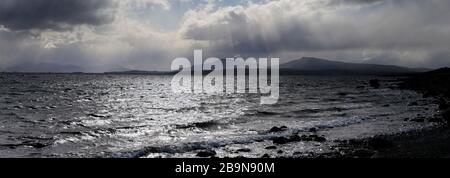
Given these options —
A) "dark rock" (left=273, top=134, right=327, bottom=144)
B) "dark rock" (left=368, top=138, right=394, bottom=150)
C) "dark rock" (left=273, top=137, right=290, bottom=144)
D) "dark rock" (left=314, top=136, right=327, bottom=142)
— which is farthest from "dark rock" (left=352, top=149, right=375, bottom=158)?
"dark rock" (left=273, top=137, right=290, bottom=144)

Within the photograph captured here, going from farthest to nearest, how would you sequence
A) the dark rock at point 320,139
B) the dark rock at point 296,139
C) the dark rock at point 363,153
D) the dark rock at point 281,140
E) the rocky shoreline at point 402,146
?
the dark rock at point 320,139
the dark rock at point 296,139
the dark rock at point 281,140
the dark rock at point 363,153
the rocky shoreline at point 402,146

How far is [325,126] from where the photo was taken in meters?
30.0

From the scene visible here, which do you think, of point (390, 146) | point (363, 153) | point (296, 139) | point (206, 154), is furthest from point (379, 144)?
point (206, 154)

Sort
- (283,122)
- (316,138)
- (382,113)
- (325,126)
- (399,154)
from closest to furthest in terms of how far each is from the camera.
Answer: (399,154) → (316,138) → (325,126) → (283,122) → (382,113)

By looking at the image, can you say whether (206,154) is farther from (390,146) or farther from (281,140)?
(390,146)

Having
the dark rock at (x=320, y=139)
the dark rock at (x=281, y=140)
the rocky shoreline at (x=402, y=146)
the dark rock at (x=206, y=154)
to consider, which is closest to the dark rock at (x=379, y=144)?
the rocky shoreline at (x=402, y=146)

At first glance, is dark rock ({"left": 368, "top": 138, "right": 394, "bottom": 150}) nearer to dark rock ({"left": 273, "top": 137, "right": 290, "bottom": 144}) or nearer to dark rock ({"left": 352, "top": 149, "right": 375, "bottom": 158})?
dark rock ({"left": 352, "top": 149, "right": 375, "bottom": 158})

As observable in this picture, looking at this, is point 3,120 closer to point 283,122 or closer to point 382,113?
point 283,122

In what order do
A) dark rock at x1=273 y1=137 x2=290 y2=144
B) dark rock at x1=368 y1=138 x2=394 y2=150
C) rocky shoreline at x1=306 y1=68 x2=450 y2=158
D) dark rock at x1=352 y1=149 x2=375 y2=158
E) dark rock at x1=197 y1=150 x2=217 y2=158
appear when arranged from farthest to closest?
dark rock at x1=273 y1=137 x2=290 y2=144 < dark rock at x1=368 y1=138 x2=394 y2=150 < dark rock at x1=197 y1=150 x2=217 y2=158 < dark rock at x1=352 y1=149 x2=375 y2=158 < rocky shoreline at x1=306 y1=68 x2=450 y2=158

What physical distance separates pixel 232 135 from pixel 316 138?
18.1ft

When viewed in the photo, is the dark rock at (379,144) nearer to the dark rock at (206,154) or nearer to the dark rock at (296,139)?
the dark rock at (296,139)
